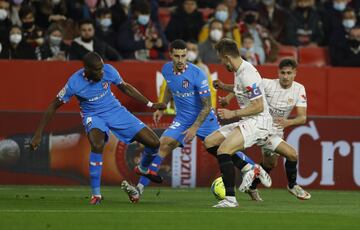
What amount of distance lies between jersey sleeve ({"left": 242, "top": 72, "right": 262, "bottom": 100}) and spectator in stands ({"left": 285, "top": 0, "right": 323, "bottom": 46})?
8.93m

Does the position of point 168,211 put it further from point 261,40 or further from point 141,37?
point 261,40

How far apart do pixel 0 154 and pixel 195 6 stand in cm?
555

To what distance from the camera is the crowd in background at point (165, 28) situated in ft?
67.6

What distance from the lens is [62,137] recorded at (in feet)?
61.6

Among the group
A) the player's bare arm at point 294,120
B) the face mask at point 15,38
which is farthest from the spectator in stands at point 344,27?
the player's bare arm at point 294,120

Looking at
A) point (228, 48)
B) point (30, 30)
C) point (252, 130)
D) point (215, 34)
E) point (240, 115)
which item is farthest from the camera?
point (215, 34)

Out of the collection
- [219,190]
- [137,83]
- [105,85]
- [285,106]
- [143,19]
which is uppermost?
[143,19]

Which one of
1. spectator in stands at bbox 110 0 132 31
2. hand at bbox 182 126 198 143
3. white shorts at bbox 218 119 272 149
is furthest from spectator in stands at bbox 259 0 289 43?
white shorts at bbox 218 119 272 149

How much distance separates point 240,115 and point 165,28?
8.57 m

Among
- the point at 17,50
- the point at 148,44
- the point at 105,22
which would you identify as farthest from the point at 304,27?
the point at 17,50

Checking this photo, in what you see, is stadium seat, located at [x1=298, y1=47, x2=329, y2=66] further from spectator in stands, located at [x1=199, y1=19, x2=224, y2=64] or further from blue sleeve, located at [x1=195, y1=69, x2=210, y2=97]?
blue sleeve, located at [x1=195, y1=69, x2=210, y2=97]

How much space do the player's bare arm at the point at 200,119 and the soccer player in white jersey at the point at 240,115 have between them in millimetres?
965

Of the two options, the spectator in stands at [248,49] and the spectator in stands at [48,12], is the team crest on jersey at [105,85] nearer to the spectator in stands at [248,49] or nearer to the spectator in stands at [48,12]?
the spectator in stands at [48,12]

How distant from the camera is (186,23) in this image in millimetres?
21859
